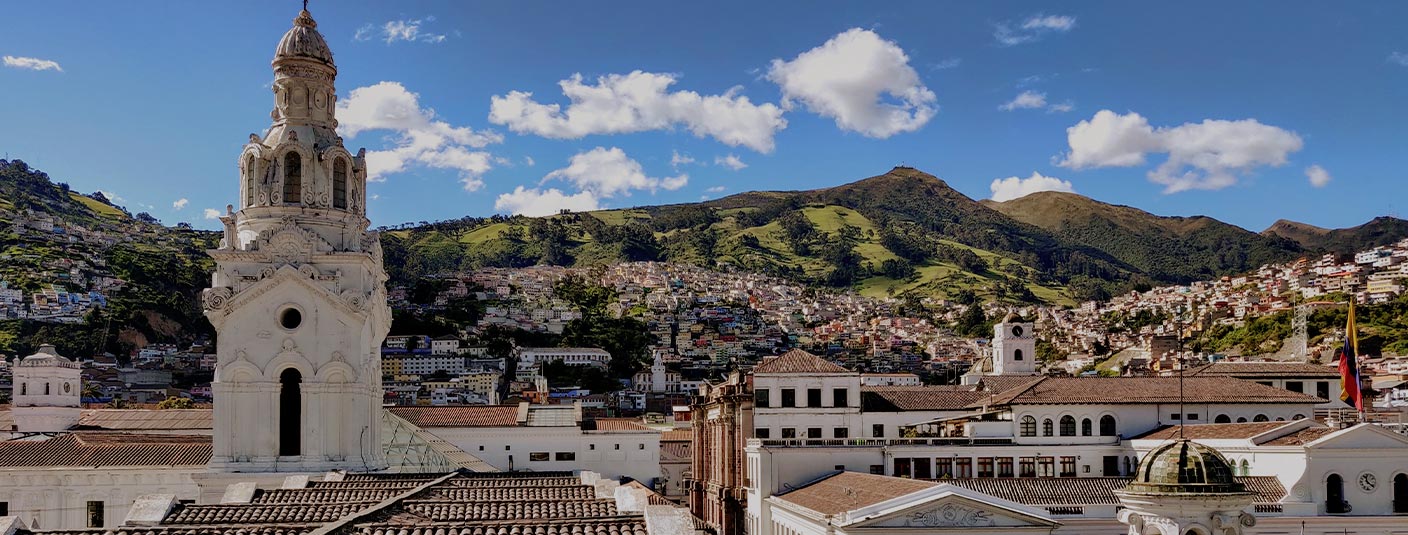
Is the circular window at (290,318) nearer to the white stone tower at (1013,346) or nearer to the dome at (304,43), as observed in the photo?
the dome at (304,43)

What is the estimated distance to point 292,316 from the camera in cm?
2730

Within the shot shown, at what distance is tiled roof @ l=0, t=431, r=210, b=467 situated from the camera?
32375mm

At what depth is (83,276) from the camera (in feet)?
486

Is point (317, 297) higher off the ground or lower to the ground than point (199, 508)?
higher

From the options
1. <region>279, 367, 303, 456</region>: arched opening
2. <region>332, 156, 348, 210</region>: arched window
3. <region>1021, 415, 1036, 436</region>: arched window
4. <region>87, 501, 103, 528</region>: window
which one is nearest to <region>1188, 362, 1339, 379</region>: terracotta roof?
<region>1021, 415, 1036, 436</region>: arched window

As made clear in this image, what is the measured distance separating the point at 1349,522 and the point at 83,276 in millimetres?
137164

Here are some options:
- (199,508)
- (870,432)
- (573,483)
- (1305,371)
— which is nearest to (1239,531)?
(573,483)

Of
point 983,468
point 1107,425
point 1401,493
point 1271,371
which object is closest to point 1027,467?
point 983,468

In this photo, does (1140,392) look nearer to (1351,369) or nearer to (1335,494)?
(1351,369)

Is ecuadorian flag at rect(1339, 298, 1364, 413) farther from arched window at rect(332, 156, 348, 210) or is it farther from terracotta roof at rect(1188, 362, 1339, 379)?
arched window at rect(332, 156, 348, 210)

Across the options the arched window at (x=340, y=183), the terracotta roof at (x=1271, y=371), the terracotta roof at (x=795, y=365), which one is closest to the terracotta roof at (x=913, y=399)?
the terracotta roof at (x=795, y=365)

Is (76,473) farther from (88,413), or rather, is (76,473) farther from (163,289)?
(163,289)

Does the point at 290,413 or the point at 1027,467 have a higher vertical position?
the point at 290,413

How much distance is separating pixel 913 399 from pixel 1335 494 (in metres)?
16.2
